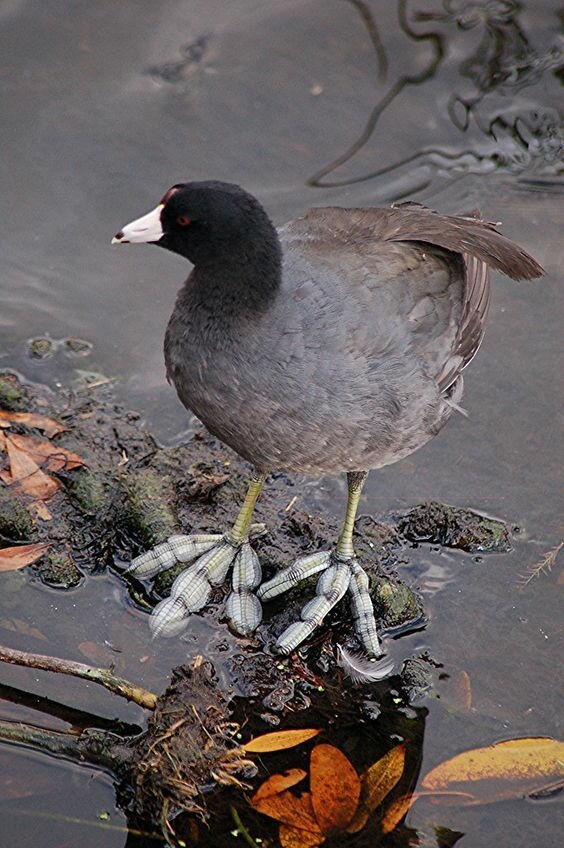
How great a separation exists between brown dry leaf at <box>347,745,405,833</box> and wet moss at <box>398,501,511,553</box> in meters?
0.89

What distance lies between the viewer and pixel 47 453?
14.4 ft

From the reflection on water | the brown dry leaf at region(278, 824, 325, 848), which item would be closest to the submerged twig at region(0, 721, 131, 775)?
the brown dry leaf at region(278, 824, 325, 848)

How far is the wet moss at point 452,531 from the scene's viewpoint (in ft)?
14.2

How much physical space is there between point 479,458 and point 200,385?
1.52 m

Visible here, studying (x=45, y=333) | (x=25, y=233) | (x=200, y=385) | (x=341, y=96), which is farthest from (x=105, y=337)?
(x=341, y=96)

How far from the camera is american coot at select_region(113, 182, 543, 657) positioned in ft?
11.7

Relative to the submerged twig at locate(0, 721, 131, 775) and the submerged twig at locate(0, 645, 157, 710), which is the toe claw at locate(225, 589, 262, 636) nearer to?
the submerged twig at locate(0, 645, 157, 710)

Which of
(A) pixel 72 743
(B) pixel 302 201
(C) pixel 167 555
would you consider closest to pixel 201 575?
(C) pixel 167 555

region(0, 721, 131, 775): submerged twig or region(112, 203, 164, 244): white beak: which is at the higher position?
region(112, 203, 164, 244): white beak

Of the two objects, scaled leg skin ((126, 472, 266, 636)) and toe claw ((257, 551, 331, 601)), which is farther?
toe claw ((257, 551, 331, 601))

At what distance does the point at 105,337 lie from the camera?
16.5 ft

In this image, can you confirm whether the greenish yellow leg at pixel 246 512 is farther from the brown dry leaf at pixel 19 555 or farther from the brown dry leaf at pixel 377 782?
the brown dry leaf at pixel 377 782

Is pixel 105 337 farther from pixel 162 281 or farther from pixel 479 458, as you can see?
pixel 479 458

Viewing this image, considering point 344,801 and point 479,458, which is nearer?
point 344,801
